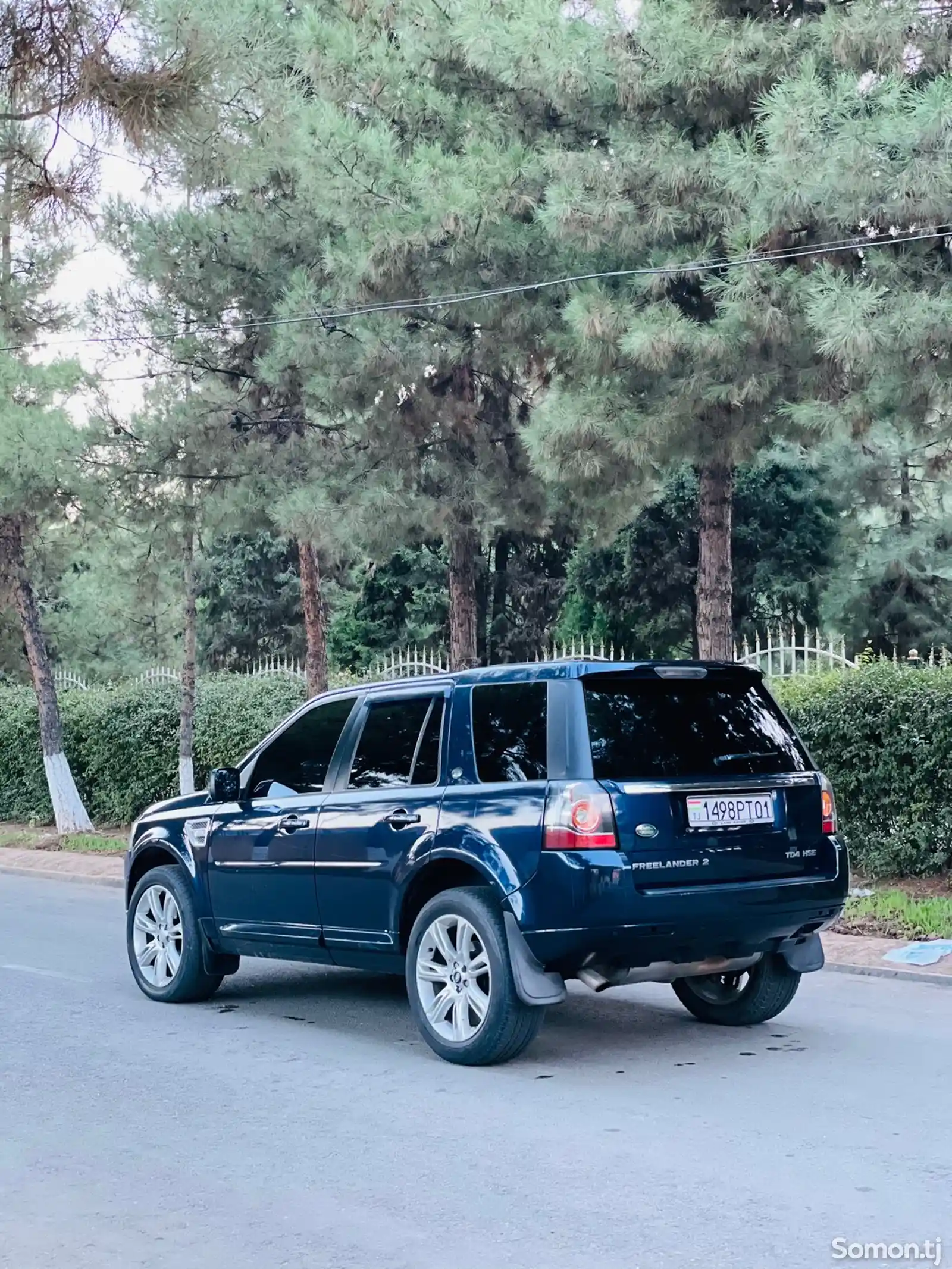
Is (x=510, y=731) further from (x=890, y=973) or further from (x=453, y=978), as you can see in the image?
(x=890, y=973)

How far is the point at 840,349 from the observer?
12.0 m

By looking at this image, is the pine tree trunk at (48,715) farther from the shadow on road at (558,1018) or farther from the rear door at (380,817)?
the rear door at (380,817)

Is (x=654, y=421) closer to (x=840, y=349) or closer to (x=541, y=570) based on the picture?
(x=840, y=349)

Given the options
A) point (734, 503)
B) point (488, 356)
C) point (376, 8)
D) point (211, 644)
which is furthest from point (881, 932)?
point (211, 644)

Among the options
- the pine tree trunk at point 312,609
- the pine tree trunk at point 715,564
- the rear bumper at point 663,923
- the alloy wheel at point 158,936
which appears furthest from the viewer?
the pine tree trunk at point 312,609

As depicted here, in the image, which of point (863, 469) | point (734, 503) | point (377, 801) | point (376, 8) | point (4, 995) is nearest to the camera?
point (377, 801)

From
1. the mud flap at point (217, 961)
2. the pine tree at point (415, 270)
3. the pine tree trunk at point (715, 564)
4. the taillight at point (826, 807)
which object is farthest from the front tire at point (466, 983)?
the pine tree at point (415, 270)

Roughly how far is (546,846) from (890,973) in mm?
4251

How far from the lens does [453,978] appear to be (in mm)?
7332

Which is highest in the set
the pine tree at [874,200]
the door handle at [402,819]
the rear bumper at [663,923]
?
the pine tree at [874,200]

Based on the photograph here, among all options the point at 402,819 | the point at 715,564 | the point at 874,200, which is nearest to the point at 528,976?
the point at 402,819

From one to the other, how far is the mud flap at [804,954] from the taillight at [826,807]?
22.5 inches

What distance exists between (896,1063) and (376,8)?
14232 millimetres

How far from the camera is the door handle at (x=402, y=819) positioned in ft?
24.9
